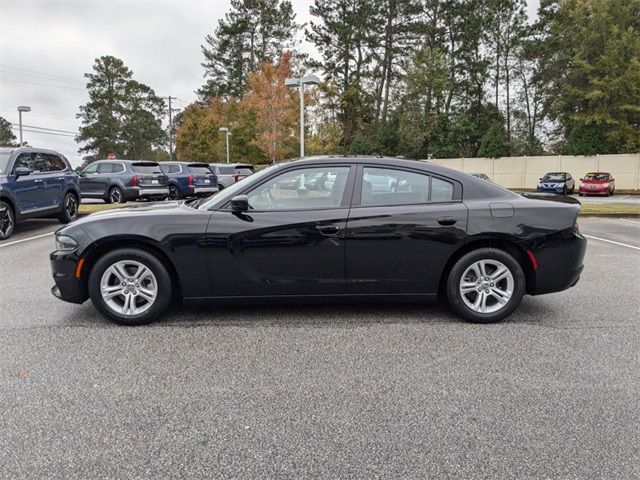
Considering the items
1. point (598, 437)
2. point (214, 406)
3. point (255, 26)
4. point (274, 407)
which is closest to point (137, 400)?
point (214, 406)

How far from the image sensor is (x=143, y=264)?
4266mm

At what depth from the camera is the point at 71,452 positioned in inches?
96.0

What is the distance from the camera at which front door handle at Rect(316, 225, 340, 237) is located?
4.22 meters

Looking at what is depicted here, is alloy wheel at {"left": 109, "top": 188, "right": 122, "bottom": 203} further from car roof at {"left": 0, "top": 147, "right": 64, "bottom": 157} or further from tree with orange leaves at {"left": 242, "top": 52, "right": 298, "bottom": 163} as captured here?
tree with orange leaves at {"left": 242, "top": 52, "right": 298, "bottom": 163}

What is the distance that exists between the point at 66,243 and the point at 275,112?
27.8 metres

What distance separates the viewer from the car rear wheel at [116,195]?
1662 cm

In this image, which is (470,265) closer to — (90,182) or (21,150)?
(21,150)

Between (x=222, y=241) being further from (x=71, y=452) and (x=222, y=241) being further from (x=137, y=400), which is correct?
(x=71, y=452)

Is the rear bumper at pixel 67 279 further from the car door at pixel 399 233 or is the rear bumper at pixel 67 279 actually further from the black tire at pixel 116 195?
the black tire at pixel 116 195

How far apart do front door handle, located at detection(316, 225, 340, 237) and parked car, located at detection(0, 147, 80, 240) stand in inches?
301

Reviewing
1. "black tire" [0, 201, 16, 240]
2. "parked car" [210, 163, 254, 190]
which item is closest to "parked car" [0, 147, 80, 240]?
"black tire" [0, 201, 16, 240]

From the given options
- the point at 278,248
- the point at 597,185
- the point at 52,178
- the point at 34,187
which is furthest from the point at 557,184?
the point at 278,248

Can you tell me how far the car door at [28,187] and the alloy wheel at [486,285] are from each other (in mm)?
8779

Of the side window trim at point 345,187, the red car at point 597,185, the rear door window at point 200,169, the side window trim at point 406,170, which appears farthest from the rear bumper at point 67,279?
the red car at point 597,185
